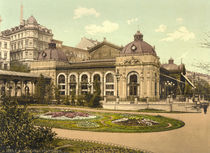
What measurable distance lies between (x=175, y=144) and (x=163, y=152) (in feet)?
7.64

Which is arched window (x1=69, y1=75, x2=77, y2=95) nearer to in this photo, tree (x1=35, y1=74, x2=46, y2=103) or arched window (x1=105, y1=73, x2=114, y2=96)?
arched window (x1=105, y1=73, x2=114, y2=96)

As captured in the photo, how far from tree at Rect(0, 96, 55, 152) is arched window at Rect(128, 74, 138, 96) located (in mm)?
35526

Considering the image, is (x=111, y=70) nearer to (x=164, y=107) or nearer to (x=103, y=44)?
(x=103, y=44)

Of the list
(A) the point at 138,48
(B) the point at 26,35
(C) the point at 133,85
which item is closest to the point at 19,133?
(B) the point at 26,35

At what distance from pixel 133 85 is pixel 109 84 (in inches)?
250

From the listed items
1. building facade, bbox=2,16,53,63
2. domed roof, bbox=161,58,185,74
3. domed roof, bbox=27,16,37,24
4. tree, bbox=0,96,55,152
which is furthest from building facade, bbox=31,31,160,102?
tree, bbox=0,96,55,152

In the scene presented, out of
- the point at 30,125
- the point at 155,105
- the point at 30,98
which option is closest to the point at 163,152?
the point at 30,125

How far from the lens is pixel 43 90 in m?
42.8

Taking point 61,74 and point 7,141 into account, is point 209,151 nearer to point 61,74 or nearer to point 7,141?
point 7,141

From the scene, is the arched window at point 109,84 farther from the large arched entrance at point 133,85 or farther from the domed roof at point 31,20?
the domed roof at point 31,20

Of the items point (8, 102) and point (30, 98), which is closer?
point (8, 102)

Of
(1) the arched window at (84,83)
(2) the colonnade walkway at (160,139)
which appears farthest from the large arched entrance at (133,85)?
(2) the colonnade walkway at (160,139)

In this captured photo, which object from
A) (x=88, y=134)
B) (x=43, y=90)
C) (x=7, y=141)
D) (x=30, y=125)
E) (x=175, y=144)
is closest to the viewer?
(x=7, y=141)

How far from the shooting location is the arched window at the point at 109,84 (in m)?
51.2
